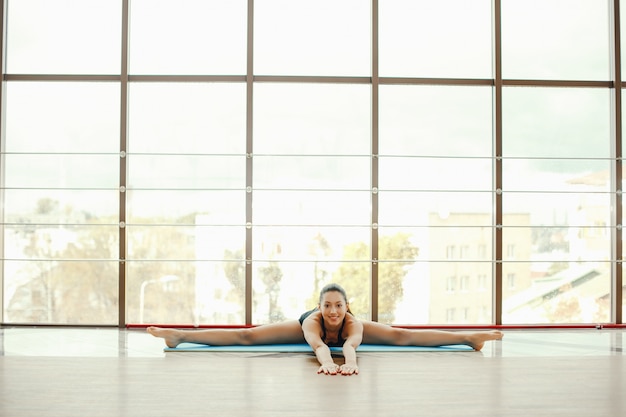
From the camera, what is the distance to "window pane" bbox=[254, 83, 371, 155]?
5320 millimetres

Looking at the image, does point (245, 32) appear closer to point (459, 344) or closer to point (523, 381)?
point (459, 344)

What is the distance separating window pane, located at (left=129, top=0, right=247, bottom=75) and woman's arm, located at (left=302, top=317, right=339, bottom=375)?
2390 mm

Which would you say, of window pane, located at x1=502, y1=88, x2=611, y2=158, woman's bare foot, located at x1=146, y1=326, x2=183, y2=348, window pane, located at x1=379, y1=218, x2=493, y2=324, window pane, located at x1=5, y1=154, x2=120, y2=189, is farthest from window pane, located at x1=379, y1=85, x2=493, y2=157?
woman's bare foot, located at x1=146, y1=326, x2=183, y2=348

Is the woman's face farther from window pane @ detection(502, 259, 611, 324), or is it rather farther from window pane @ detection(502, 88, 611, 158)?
window pane @ detection(502, 88, 611, 158)

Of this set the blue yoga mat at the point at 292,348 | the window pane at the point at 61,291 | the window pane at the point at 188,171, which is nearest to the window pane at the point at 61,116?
the window pane at the point at 188,171

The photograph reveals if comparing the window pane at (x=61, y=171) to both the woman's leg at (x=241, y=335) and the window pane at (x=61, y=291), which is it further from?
the woman's leg at (x=241, y=335)

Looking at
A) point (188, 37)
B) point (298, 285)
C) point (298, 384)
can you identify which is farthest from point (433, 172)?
point (298, 384)

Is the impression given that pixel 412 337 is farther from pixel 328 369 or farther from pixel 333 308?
pixel 328 369

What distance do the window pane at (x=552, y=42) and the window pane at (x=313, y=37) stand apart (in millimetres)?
1193

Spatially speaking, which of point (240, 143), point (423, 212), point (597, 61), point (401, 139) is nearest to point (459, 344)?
point (423, 212)

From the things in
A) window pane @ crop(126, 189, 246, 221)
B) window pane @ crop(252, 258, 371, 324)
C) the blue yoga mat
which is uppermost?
window pane @ crop(126, 189, 246, 221)

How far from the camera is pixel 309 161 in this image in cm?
533

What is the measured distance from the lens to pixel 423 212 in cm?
530

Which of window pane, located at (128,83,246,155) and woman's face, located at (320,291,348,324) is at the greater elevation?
window pane, located at (128,83,246,155)
